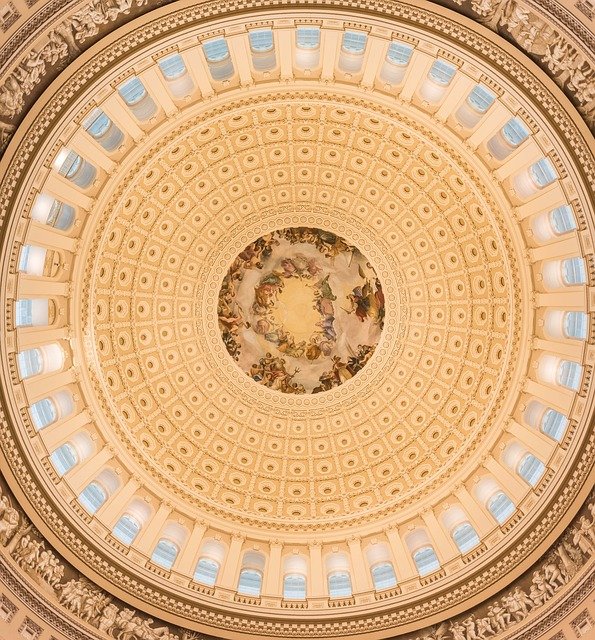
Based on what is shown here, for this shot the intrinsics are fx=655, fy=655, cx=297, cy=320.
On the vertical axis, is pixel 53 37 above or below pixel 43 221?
above

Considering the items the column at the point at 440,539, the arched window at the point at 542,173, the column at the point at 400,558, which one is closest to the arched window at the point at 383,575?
the column at the point at 400,558

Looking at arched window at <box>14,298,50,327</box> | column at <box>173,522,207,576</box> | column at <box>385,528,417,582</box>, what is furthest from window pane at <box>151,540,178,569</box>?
arched window at <box>14,298,50,327</box>

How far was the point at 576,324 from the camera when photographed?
2139 centimetres

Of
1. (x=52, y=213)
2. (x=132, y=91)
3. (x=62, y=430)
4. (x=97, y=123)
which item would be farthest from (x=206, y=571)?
(x=132, y=91)

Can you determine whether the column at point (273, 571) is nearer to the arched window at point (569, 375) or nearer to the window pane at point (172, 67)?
the arched window at point (569, 375)

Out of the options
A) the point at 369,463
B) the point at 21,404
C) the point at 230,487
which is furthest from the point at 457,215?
the point at 21,404

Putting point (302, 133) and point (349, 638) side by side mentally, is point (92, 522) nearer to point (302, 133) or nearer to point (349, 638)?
point (349, 638)

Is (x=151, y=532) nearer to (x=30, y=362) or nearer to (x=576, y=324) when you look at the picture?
(x=30, y=362)

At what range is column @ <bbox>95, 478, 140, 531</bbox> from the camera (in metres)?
23.0

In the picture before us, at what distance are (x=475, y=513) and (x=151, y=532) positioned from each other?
1190 cm

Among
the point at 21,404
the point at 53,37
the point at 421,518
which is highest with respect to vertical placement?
the point at 53,37

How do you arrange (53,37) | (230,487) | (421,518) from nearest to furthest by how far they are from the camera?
(53,37) → (421,518) → (230,487)

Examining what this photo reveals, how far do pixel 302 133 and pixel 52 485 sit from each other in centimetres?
1641

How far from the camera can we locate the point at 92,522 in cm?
2198
